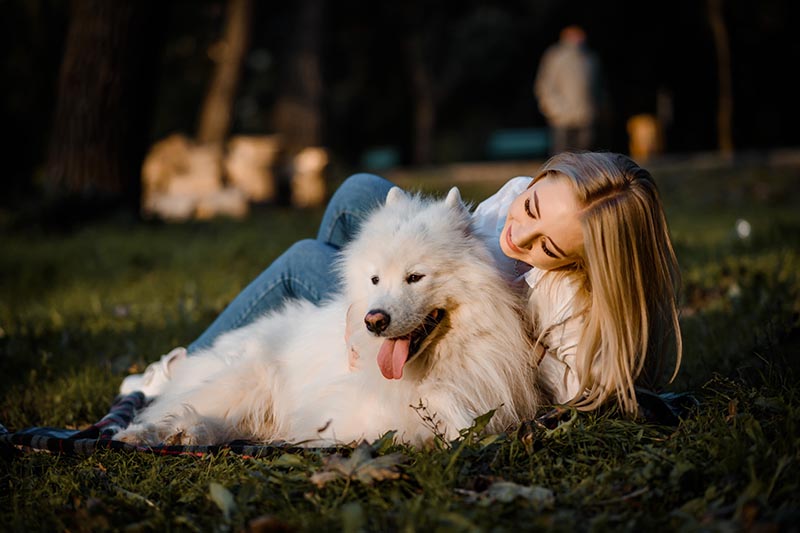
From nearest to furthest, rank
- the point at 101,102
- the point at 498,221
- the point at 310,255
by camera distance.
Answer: the point at 498,221, the point at 310,255, the point at 101,102

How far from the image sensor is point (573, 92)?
46.2 ft

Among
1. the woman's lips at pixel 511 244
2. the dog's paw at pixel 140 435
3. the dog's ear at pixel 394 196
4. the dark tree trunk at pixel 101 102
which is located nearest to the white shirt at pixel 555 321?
the woman's lips at pixel 511 244

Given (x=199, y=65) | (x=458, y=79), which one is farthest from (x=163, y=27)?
(x=458, y=79)

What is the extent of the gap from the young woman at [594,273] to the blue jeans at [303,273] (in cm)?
110

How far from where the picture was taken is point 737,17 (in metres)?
23.1

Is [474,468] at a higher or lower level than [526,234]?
lower

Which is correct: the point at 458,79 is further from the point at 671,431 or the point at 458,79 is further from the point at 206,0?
the point at 671,431

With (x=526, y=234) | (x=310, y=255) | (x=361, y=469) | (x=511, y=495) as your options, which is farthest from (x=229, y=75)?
(x=511, y=495)

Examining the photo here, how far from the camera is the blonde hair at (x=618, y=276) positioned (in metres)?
3.09

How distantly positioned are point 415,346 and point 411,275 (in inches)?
11.6

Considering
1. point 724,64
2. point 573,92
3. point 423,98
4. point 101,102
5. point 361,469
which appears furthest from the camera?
point 423,98

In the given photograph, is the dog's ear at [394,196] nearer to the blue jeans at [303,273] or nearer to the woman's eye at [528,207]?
the woman's eye at [528,207]

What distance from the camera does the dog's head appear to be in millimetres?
3084

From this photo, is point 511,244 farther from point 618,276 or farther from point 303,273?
point 303,273
